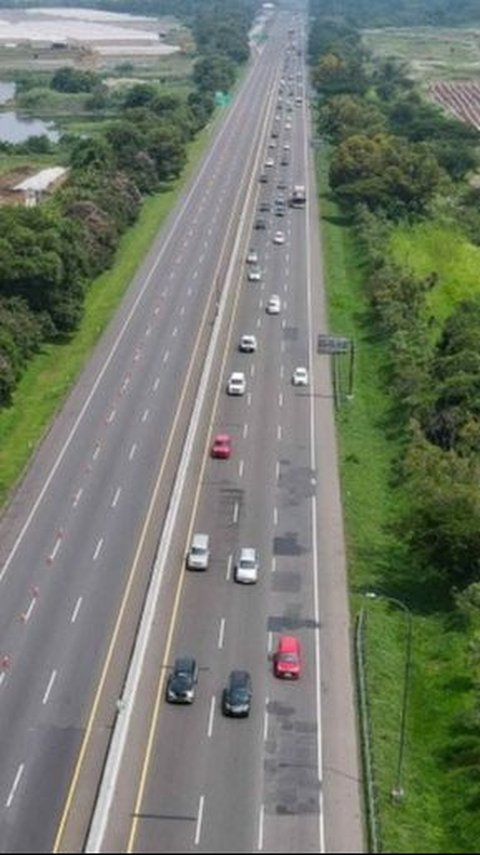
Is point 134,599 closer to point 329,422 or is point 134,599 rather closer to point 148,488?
point 148,488

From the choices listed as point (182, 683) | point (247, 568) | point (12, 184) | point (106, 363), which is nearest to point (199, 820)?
point (182, 683)

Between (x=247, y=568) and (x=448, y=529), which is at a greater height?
(x=448, y=529)

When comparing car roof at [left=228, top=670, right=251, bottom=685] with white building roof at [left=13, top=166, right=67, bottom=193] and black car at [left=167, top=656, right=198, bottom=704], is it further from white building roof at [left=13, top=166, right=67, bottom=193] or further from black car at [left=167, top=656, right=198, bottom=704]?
white building roof at [left=13, top=166, right=67, bottom=193]

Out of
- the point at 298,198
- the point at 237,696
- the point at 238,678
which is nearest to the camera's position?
the point at 237,696

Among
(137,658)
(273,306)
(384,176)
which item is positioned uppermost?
(137,658)

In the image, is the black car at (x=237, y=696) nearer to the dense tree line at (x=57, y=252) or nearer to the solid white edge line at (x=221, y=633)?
the solid white edge line at (x=221, y=633)

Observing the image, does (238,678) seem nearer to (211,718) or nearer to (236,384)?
(211,718)
